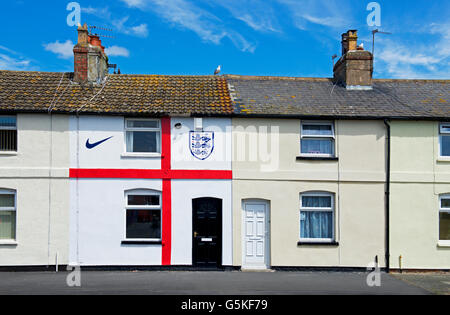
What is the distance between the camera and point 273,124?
11781 millimetres

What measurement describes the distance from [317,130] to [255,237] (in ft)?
14.5

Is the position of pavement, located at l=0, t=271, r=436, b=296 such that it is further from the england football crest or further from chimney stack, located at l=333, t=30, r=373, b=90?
chimney stack, located at l=333, t=30, r=373, b=90

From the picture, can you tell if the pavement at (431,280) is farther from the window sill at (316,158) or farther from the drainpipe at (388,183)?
the window sill at (316,158)

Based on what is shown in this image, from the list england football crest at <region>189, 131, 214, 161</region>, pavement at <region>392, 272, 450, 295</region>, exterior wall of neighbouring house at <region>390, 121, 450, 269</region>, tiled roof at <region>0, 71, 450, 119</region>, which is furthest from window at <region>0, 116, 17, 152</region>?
pavement at <region>392, 272, 450, 295</region>

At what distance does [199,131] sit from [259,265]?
5095mm

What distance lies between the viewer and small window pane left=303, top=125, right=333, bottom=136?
11.9 metres

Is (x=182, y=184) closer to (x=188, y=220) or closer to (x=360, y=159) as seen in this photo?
(x=188, y=220)

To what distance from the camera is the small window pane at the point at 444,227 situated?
38.8 ft

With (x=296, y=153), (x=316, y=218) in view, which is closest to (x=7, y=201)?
(x=296, y=153)

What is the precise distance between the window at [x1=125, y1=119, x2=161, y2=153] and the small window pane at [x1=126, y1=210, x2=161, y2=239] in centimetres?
216

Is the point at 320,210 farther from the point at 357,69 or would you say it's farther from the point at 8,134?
the point at 8,134

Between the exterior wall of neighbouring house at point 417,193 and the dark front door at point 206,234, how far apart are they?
6074 millimetres

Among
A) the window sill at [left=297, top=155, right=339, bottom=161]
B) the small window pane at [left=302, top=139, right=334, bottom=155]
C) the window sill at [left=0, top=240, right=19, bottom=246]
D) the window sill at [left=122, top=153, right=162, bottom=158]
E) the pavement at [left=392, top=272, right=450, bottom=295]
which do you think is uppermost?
the small window pane at [left=302, top=139, right=334, bottom=155]

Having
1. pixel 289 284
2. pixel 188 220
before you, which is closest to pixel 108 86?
pixel 188 220
